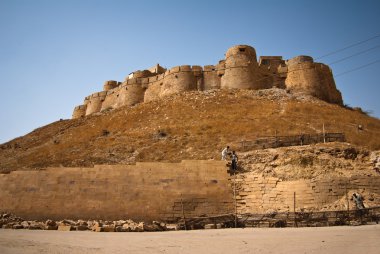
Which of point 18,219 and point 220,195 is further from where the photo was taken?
point 220,195

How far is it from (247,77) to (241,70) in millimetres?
815

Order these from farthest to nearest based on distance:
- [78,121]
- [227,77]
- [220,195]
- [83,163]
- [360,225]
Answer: [78,121] → [227,77] → [83,163] → [220,195] → [360,225]

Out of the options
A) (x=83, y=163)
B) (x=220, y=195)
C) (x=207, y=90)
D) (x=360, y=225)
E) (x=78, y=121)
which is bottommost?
(x=360, y=225)

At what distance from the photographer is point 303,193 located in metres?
12.2

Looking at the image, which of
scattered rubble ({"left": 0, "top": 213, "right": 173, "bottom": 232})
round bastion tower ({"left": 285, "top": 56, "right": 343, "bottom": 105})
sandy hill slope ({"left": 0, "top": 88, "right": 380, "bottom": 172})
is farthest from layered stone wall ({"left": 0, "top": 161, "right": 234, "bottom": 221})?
round bastion tower ({"left": 285, "top": 56, "right": 343, "bottom": 105})

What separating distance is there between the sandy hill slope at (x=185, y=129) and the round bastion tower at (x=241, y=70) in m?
1.20

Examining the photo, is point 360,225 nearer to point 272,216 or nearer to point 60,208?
point 272,216

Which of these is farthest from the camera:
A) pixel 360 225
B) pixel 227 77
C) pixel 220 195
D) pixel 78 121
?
pixel 78 121

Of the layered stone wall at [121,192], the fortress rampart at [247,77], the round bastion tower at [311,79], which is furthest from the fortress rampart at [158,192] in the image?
the round bastion tower at [311,79]

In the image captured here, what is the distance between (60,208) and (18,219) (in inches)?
51.1

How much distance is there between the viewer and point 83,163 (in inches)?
790

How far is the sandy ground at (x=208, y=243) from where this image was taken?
21.1 feet

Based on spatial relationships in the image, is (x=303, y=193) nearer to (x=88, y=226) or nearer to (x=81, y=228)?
(x=88, y=226)

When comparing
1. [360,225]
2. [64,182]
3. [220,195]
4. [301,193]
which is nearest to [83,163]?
[64,182]
